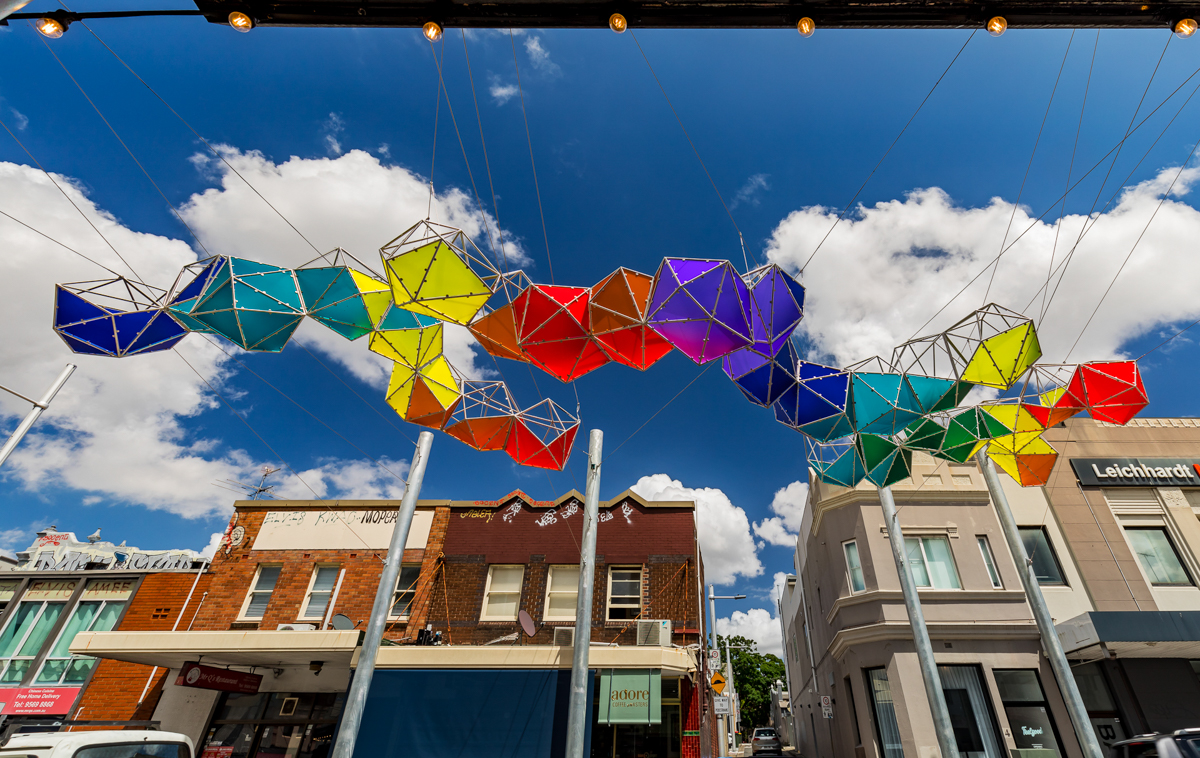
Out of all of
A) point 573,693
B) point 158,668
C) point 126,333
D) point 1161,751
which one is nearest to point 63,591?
point 158,668

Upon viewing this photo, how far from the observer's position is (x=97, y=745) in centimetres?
604

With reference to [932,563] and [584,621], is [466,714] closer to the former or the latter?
[584,621]

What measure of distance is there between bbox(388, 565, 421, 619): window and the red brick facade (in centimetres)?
601

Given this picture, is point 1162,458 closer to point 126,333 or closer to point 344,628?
point 344,628

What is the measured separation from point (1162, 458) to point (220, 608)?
30.5 metres

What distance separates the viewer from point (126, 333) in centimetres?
728

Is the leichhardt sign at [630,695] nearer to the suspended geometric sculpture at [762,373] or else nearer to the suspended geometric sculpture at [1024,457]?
the suspended geometric sculpture at [762,373]

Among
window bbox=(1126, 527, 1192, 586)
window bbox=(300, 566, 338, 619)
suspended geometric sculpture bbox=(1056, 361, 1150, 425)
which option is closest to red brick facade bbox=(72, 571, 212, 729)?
window bbox=(300, 566, 338, 619)

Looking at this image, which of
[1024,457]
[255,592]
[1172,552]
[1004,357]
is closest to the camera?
[1004,357]

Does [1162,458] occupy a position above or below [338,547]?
above

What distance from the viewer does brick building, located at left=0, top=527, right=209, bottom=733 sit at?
15.5 meters

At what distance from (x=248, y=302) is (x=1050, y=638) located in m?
15.8

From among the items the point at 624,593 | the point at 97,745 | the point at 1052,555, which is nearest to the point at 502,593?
the point at 624,593

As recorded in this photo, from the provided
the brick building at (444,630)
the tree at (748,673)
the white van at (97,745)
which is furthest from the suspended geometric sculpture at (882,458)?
the tree at (748,673)
